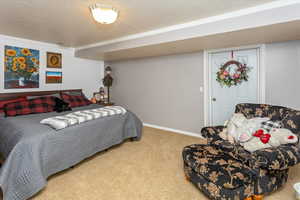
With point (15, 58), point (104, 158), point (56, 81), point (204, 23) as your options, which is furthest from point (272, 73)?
point (15, 58)

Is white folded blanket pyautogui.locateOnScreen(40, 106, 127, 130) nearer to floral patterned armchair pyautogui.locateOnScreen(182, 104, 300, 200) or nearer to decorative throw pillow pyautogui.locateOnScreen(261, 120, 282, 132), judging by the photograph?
floral patterned armchair pyautogui.locateOnScreen(182, 104, 300, 200)

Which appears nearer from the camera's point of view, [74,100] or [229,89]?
[229,89]

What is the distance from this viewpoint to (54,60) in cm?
386

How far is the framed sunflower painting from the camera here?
3.19 meters

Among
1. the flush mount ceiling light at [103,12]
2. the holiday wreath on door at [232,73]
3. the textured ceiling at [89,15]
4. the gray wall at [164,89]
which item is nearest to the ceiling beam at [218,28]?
the textured ceiling at [89,15]

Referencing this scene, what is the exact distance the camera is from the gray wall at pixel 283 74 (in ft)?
8.22

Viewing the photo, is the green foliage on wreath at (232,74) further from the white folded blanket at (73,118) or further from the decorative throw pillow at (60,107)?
the decorative throw pillow at (60,107)

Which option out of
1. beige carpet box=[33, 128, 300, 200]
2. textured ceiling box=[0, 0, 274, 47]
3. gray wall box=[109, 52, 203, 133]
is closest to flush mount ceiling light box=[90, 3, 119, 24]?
textured ceiling box=[0, 0, 274, 47]

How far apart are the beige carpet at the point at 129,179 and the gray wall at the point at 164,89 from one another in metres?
1.07

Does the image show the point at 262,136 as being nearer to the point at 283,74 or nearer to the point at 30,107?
the point at 283,74

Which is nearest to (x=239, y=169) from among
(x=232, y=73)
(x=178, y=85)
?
(x=232, y=73)

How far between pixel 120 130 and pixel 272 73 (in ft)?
9.33

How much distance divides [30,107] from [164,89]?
2796 millimetres

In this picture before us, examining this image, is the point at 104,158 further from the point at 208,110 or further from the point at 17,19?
the point at 17,19
